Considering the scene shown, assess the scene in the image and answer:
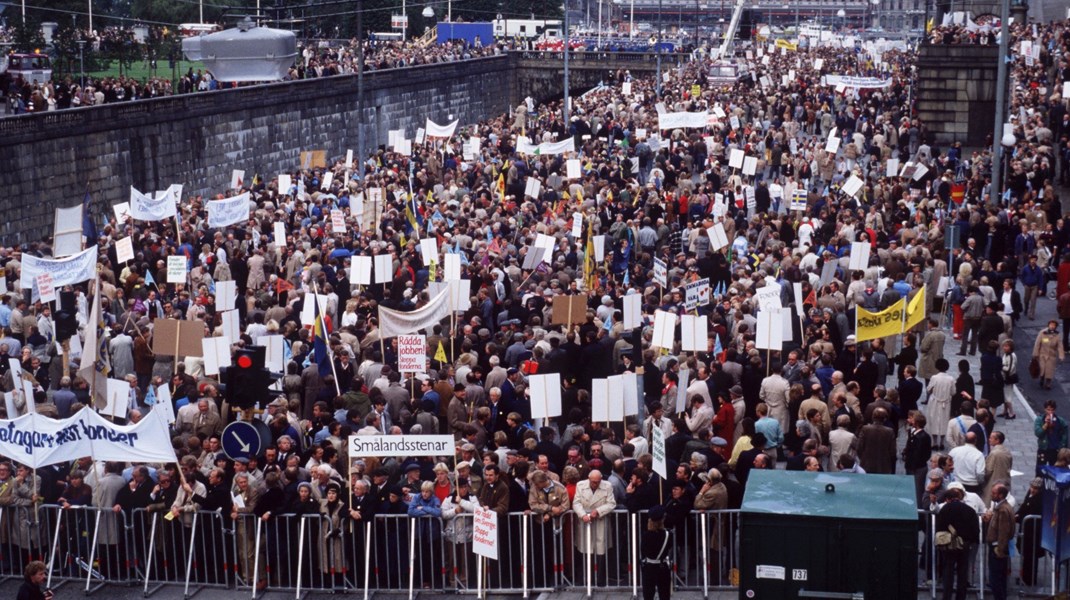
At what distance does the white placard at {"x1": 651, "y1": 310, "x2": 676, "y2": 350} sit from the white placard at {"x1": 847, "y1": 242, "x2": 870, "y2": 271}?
524cm

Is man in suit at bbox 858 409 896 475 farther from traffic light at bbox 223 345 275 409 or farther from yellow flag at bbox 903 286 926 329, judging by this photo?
traffic light at bbox 223 345 275 409

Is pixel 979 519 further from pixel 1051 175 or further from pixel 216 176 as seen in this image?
pixel 216 176

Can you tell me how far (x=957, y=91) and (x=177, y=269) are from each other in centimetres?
3123

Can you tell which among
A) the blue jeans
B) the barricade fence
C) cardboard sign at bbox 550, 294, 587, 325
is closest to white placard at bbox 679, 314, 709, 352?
cardboard sign at bbox 550, 294, 587, 325

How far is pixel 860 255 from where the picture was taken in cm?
2467

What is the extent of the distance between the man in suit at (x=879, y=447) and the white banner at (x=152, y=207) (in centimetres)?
1571

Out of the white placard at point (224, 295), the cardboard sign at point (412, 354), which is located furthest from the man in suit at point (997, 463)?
the white placard at point (224, 295)

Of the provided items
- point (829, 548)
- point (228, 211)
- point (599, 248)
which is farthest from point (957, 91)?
point (829, 548)

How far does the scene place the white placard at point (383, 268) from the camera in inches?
989

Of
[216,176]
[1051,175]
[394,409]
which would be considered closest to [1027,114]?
[1051,175]

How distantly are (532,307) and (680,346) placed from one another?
2896mm

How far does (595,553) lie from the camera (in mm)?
15531

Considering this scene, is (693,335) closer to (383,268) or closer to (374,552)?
(374,552)

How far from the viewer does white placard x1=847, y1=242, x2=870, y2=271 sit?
969 inches
